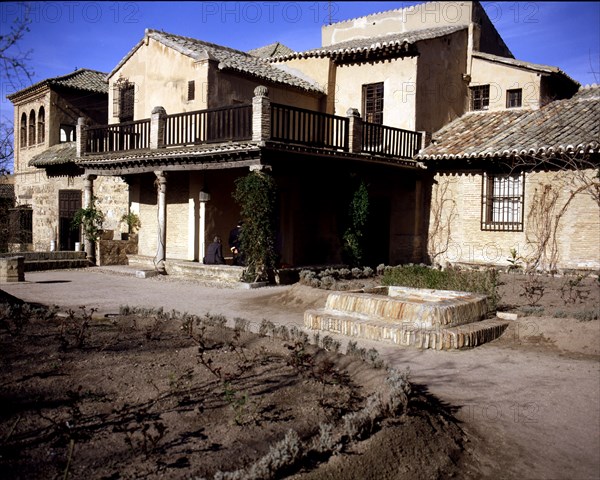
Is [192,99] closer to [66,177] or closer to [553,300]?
[66,177]

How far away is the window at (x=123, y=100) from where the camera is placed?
2114 centimetres

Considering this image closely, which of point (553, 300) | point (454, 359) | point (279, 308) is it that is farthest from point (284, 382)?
point (553, 300)

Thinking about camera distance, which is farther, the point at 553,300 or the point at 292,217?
the point at 292,217

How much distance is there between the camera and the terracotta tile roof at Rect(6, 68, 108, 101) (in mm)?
25222

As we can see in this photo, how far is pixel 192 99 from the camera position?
18.5 meters

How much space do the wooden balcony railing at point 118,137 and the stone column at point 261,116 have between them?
4828 mm

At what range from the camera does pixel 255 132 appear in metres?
14.3

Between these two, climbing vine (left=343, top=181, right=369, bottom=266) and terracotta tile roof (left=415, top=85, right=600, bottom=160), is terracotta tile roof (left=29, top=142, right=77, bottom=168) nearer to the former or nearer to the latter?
climbing vine (left=343, top=181, right=369, bottom=266)

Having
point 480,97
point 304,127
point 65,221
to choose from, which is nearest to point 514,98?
point 480,97

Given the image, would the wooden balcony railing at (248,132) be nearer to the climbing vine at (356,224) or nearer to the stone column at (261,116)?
the stone column at (261,116)

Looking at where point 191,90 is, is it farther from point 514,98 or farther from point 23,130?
point 23,130

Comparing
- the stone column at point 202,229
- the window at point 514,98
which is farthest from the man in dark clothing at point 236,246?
the window at point 514,98

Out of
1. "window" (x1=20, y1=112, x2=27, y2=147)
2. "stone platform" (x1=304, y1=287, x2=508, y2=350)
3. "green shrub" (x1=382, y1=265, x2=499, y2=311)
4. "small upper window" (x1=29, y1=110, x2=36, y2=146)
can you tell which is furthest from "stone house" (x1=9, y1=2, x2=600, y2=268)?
"window" (x1=20, y1=112, x2=27, y2=147)

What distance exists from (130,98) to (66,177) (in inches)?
221
